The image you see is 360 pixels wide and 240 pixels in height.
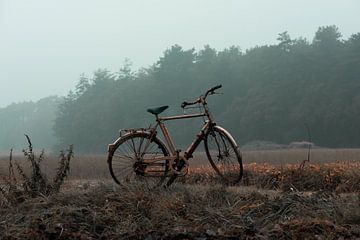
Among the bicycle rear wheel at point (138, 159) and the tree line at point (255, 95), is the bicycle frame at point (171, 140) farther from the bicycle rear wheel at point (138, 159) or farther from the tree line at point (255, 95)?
the tree line at point (255, 95)

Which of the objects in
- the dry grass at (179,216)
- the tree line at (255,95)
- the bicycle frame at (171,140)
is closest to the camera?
the dry grass at (179,216)

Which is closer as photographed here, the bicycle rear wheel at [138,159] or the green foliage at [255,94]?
the bicycle rear wheel at [138,159]

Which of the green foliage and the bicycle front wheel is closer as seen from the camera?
the bicycle front wheel

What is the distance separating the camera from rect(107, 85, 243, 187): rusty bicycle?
5.62 metres

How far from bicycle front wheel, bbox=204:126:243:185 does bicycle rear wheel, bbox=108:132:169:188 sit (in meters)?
0.52

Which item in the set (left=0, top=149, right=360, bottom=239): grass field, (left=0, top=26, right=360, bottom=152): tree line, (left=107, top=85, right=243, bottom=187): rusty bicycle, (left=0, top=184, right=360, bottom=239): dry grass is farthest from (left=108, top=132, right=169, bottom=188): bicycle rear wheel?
(left=0, top=26, right=360, bottom=152): tree line

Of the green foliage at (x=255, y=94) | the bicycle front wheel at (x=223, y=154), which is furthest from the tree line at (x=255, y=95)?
the bicycle front wheel at (x=223, y=154)

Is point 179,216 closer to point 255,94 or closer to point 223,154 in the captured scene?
point 223,154

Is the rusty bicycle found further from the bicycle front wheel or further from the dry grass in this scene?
the dry grass

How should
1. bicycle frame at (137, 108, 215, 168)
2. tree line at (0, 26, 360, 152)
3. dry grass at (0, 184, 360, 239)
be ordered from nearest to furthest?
dry grass at (0, 184, 360, 239), bicycle frame at (137, 108, 215, 168), tree line at (0, 26, 360, 152)

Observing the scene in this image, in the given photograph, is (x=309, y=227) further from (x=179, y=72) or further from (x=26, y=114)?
(x=26, y=114)

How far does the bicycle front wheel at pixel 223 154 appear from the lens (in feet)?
18.5

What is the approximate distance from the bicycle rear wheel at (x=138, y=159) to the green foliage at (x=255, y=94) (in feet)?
115

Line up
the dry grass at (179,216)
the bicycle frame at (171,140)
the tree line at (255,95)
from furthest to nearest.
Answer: the tree line at (255,95) < the bicycle frame at (171,140) < the dry grass at (179,216)
